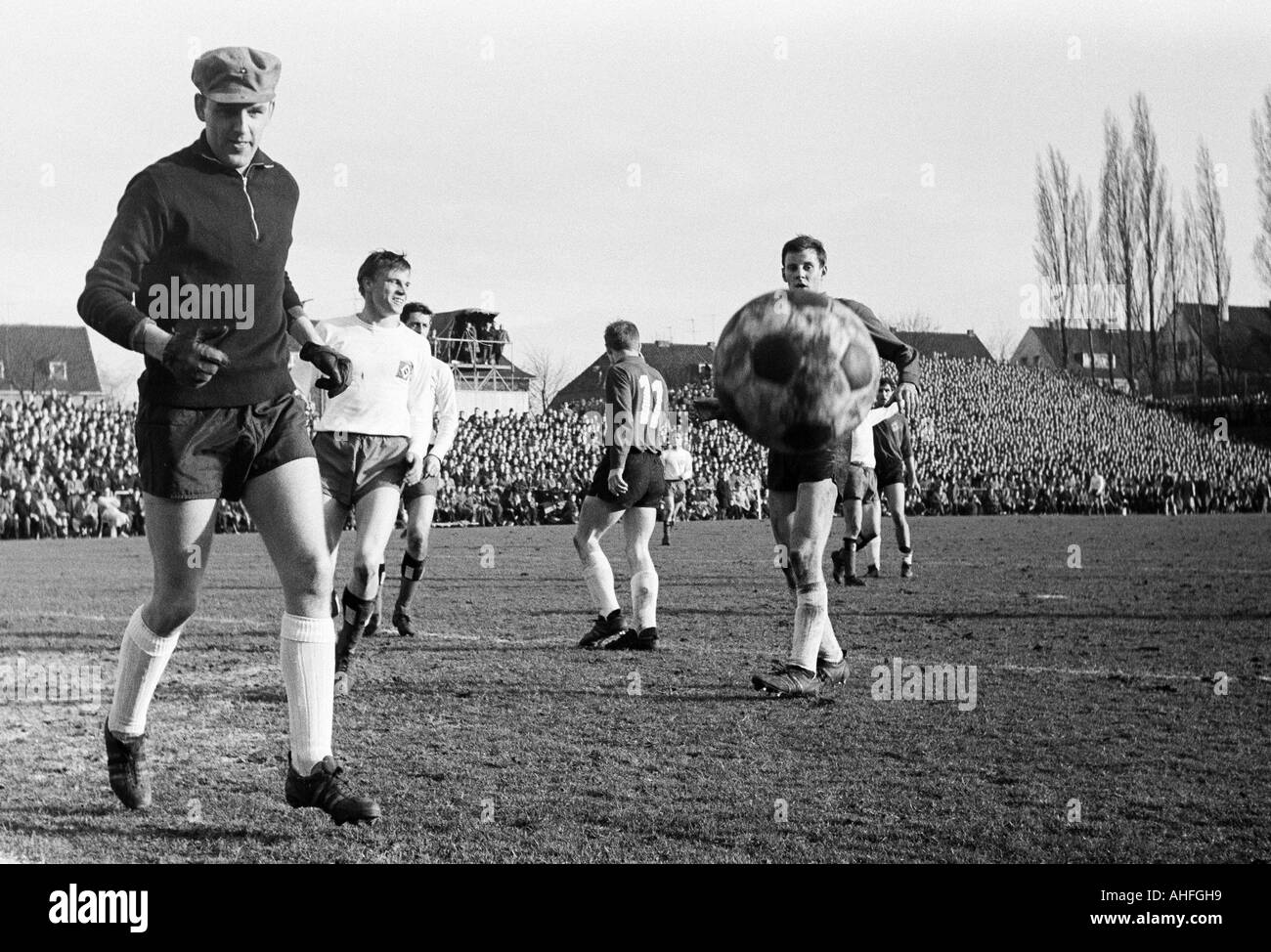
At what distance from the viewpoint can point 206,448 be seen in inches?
162

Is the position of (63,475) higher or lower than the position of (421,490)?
higher

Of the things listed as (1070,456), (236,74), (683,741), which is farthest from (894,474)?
(1070,456)

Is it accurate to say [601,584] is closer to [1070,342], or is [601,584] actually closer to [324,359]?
[324,359]

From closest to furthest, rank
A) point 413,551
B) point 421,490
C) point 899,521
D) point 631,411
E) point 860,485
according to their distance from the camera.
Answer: point 631,411, point 421,490, point 413,551, point 860,485, point 899,521

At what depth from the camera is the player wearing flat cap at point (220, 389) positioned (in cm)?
405

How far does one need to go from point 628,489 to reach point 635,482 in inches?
2.9

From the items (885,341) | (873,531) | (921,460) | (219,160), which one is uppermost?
(921,460)

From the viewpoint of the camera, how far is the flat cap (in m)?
4.04

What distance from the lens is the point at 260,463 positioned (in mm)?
4242
